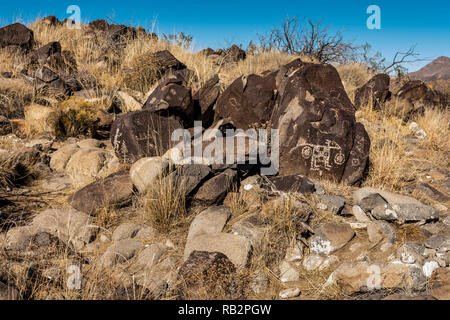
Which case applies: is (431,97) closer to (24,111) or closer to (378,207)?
(378,207)

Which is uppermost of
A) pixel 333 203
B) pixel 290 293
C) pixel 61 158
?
pixel 61 158

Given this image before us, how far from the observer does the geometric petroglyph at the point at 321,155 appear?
417 centimetres

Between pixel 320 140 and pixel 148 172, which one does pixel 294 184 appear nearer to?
pixel 320 140

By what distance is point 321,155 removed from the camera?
418cm

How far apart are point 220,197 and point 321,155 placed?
4.54 ft

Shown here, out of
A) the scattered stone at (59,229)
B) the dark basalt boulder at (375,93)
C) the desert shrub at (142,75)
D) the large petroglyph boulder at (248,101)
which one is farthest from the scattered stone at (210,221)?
the dark basalt boulder at (375,93)

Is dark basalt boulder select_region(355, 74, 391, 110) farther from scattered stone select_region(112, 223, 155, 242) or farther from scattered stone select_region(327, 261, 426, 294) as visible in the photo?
scattered stone select_region(112, 223, 155, 242)

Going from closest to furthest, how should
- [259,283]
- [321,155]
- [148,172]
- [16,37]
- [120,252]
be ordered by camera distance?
[259,283], [120,252], [148,172], [321,155], [16,37]

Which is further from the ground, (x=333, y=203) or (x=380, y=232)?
(x=333, y=203)

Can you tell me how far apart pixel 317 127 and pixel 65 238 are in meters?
3.07

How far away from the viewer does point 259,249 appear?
3020mm

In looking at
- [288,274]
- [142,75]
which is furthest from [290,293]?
[142,75]

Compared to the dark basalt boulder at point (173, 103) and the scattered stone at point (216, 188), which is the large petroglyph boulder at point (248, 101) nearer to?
the dark basalt boulder at point (173, 103)

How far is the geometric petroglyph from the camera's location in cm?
417
